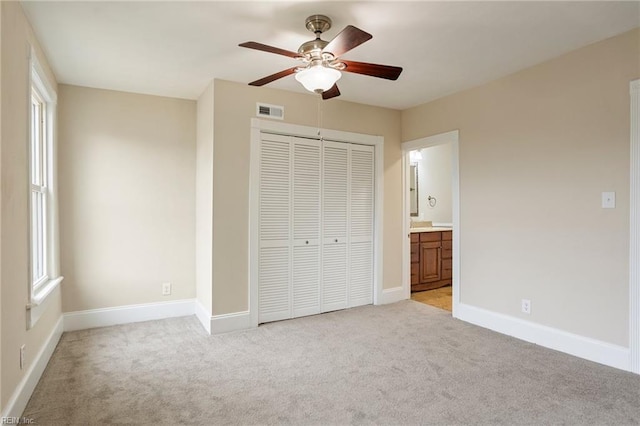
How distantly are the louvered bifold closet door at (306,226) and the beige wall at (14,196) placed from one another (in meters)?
2.26

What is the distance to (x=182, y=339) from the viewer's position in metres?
3.22

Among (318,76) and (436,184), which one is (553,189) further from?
(436,184)

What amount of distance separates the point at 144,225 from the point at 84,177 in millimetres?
742

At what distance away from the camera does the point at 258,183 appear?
359 cm

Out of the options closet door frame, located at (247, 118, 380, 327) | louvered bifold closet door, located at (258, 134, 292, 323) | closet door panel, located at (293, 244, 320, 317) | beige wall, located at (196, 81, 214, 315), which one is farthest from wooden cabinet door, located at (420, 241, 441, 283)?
beige wall, located at (196, 81, 214, 315)

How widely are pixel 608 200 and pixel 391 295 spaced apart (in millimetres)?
2516

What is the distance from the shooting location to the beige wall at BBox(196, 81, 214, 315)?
3.46 m

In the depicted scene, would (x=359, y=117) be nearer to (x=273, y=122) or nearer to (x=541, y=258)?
(x=273, y=122)

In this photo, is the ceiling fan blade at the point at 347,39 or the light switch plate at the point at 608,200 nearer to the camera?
the ceiling fan blade at the point at 347,39

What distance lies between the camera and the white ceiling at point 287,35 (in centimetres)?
220

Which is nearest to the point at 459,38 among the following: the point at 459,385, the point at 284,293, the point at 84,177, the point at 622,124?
the point at 622,124

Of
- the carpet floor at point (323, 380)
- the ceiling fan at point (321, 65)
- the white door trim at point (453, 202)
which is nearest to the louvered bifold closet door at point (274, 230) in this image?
the carpet floor at point (323, 380)

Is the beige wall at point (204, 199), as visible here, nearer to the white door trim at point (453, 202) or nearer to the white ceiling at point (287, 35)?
the white ceiling at point (287, 35)

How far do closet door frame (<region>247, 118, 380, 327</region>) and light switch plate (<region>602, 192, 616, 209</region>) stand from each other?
2.23m
